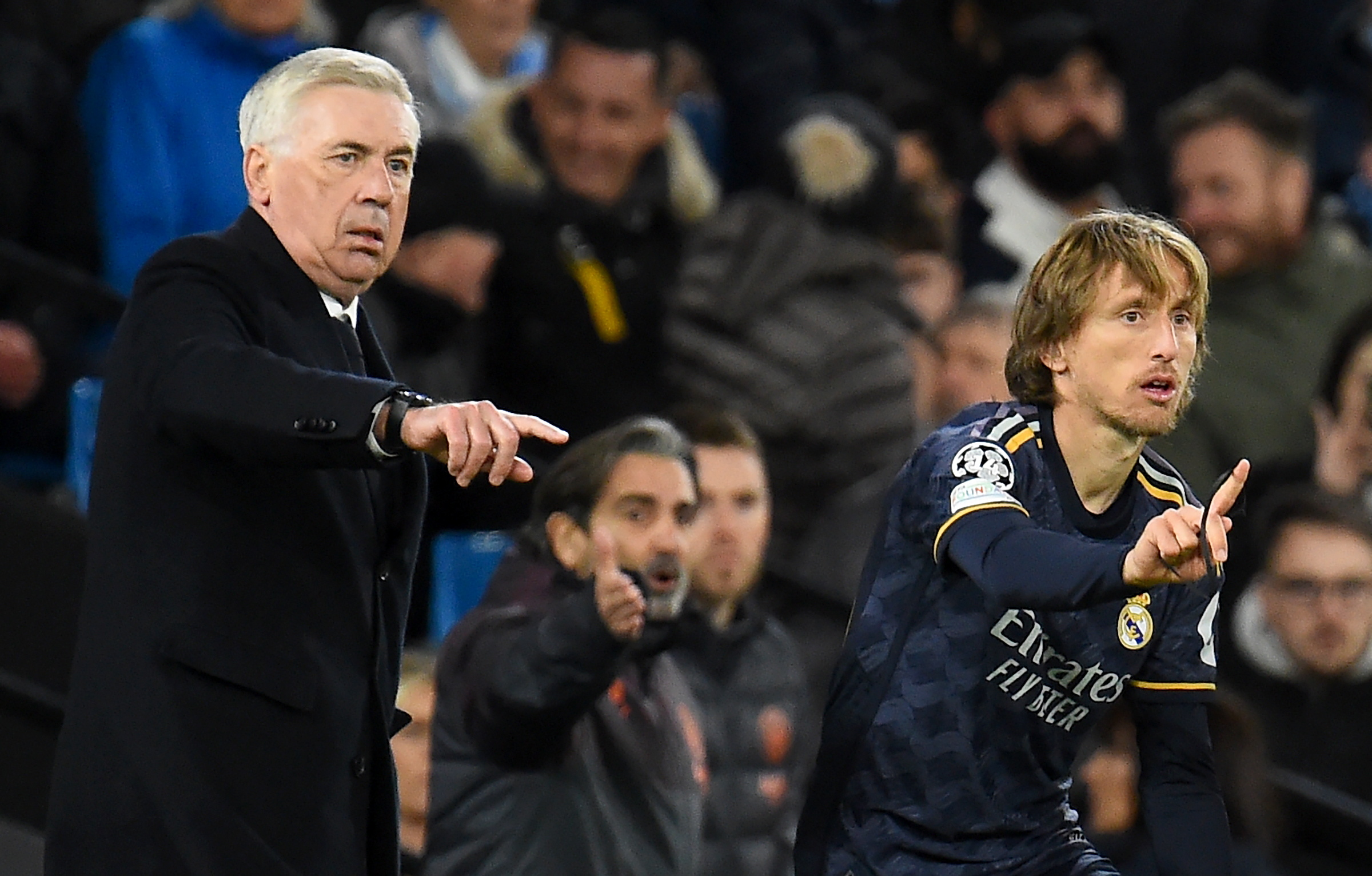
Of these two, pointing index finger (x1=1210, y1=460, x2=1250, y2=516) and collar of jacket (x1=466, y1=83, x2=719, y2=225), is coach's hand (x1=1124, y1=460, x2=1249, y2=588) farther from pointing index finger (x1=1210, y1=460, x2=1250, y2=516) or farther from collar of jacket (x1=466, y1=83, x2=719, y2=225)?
collar of jacket (x1=466, y1=83, x2=719, y2=225)

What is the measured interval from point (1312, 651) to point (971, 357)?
131 cm

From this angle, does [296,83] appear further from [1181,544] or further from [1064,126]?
[1064,126]

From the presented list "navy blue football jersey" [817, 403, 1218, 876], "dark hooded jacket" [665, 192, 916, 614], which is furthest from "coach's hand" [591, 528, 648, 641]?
"dark hooded jacket" [665, 192, 916, 614]

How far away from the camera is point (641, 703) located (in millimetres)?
4512

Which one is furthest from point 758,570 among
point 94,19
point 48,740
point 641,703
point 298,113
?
point 298,113

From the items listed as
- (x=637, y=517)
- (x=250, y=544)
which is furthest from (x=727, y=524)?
(x=250, y=544)

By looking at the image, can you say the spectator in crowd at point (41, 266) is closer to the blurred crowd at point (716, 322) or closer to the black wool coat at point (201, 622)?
the blurred crowd at point (716, 322)

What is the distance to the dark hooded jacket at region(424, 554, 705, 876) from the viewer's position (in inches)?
159

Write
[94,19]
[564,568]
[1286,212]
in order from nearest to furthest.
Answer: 1. [564,568]
2. [94,19]
3. [1286,212]

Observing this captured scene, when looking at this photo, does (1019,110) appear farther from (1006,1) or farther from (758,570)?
(758,570)

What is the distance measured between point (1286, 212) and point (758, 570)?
2670mm

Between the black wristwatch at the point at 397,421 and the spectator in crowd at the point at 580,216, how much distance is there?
120 inches

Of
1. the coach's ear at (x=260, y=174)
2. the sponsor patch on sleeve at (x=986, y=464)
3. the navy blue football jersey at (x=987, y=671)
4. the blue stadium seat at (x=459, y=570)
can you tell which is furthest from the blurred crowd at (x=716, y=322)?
the coach's ear at (x=260, y=174)

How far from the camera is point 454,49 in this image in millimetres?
6457
